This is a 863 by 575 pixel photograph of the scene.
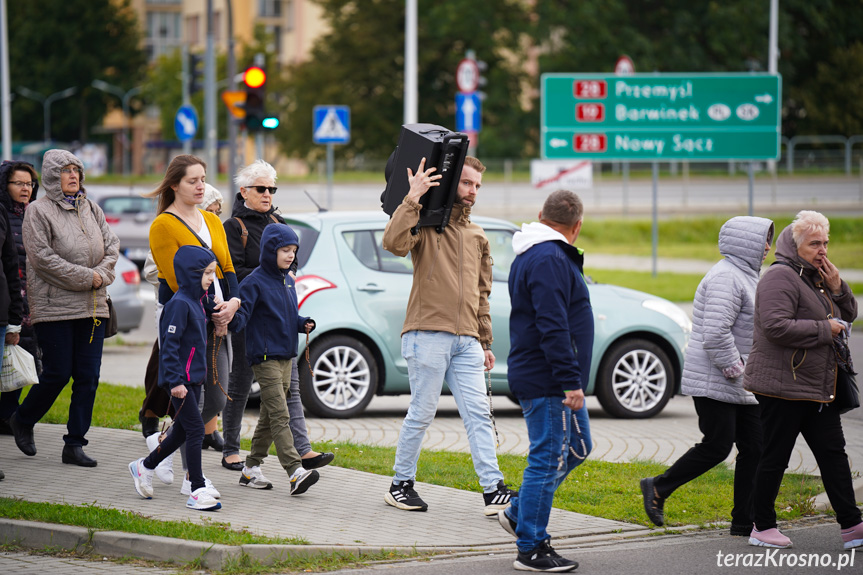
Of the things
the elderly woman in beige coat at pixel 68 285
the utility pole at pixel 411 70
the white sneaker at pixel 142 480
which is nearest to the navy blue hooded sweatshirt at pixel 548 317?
the white sneaker at pixel 142 480

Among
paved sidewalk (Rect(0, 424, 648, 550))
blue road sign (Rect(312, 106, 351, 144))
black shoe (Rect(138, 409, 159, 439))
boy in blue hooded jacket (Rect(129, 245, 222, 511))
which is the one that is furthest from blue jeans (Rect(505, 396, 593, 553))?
blue road sign (Rect(312, 106, 351, 144))

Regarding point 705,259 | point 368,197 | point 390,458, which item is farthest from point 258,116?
point 368,197

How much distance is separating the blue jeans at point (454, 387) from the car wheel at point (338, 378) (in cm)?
311

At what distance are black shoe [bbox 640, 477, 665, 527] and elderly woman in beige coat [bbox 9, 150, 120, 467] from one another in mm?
3427

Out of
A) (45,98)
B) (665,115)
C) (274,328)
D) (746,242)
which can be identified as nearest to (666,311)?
(746,242)

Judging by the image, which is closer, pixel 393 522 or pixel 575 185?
pixel 393 522

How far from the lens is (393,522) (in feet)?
20.2

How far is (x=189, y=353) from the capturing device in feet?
20.5

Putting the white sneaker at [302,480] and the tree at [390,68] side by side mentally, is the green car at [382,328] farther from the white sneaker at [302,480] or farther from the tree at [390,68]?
the tree at [390,68]

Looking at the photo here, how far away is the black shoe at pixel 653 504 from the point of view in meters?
6.25

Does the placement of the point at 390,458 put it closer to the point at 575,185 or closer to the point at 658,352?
the point at 658,352

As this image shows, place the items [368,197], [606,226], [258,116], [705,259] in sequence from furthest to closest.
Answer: [368,197] → [606,226] → [705,259] → [258,116]

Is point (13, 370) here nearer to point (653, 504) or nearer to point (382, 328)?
point (382, 328)

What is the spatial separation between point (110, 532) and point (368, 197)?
37.4 m
